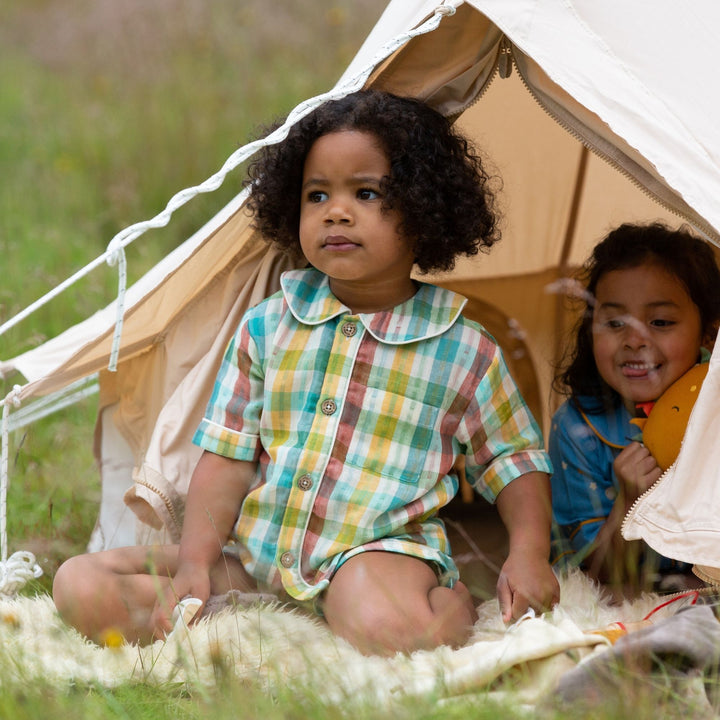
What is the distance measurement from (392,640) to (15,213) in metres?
4.02

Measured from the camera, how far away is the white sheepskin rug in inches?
72.8

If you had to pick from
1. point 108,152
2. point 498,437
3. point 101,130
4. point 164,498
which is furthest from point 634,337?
point 101,130

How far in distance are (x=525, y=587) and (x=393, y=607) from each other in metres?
0.28

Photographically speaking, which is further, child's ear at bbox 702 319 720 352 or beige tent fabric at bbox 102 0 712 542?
child's ear at bbox 702 319 720 352

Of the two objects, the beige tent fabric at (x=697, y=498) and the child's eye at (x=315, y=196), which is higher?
the child's eye at (x=315, y=196)

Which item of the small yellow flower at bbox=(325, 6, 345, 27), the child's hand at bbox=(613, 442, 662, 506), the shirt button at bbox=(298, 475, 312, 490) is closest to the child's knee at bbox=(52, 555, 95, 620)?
the shirt button at bbox=(298, 475, 312, 490)

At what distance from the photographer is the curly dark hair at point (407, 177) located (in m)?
2.41

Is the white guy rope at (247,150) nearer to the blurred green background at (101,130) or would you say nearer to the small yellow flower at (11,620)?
the small yellow flower at (11,620)

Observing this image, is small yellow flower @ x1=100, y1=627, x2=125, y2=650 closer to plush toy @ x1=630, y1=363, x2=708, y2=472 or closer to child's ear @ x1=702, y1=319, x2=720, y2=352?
plush toy @ x1=630, y1=363, x2=708, y2=472

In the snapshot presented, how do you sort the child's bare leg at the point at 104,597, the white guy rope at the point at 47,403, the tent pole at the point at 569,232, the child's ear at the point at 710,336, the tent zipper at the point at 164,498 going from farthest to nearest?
the tent pole at the point at 569,232, the white guy rope at the point at 47,403, the child's ear at the point at 710,336, the tent zipper at the point at 164,498, the child's bare leg at the point at 104,597

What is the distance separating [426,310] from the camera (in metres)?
2.48

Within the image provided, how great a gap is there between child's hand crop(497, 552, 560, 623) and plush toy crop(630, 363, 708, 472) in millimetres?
402

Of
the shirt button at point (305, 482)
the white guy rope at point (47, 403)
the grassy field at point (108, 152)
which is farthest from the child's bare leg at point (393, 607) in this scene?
the white guy rope at point (47, 403)

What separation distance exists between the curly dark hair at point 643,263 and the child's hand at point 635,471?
234 millimetres
